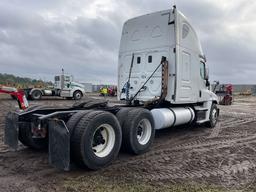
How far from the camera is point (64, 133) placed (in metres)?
4.36

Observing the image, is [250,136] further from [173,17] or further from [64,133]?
[64,133]

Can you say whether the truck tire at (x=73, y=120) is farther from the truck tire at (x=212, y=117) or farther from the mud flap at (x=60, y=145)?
the truck tire at (x=212, y=117)

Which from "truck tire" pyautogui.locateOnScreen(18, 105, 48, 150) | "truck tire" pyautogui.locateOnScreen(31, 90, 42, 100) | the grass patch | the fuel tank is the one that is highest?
"truck tire" pyautogui.locateOnScreen(31, 90, 42, 100)

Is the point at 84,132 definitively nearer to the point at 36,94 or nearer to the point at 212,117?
the point at 212,117

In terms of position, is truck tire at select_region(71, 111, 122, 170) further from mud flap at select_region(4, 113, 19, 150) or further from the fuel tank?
the fuel tank

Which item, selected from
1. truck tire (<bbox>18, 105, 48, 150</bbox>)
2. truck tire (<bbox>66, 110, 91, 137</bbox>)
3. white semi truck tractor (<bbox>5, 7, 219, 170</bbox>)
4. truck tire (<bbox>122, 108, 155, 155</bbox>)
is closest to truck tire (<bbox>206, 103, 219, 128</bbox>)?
white semi truck tractor (<bbox>5, 7, 219, 170</bbox>)

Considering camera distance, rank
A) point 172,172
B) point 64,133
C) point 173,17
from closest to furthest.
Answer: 1. point 64,133
2. point 172,172
3. point 173,17

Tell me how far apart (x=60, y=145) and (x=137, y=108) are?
2.45m

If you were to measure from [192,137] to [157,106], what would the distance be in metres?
1.56

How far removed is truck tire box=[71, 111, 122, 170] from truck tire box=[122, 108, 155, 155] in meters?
0.42

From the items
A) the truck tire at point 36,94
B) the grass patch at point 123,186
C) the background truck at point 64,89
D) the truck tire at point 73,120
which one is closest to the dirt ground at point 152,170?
the grass patch at point 123,186

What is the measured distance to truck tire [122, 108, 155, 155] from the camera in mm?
5793

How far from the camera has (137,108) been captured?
6332 mm

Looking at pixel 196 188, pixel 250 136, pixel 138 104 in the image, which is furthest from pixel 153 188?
pixel 250 136
